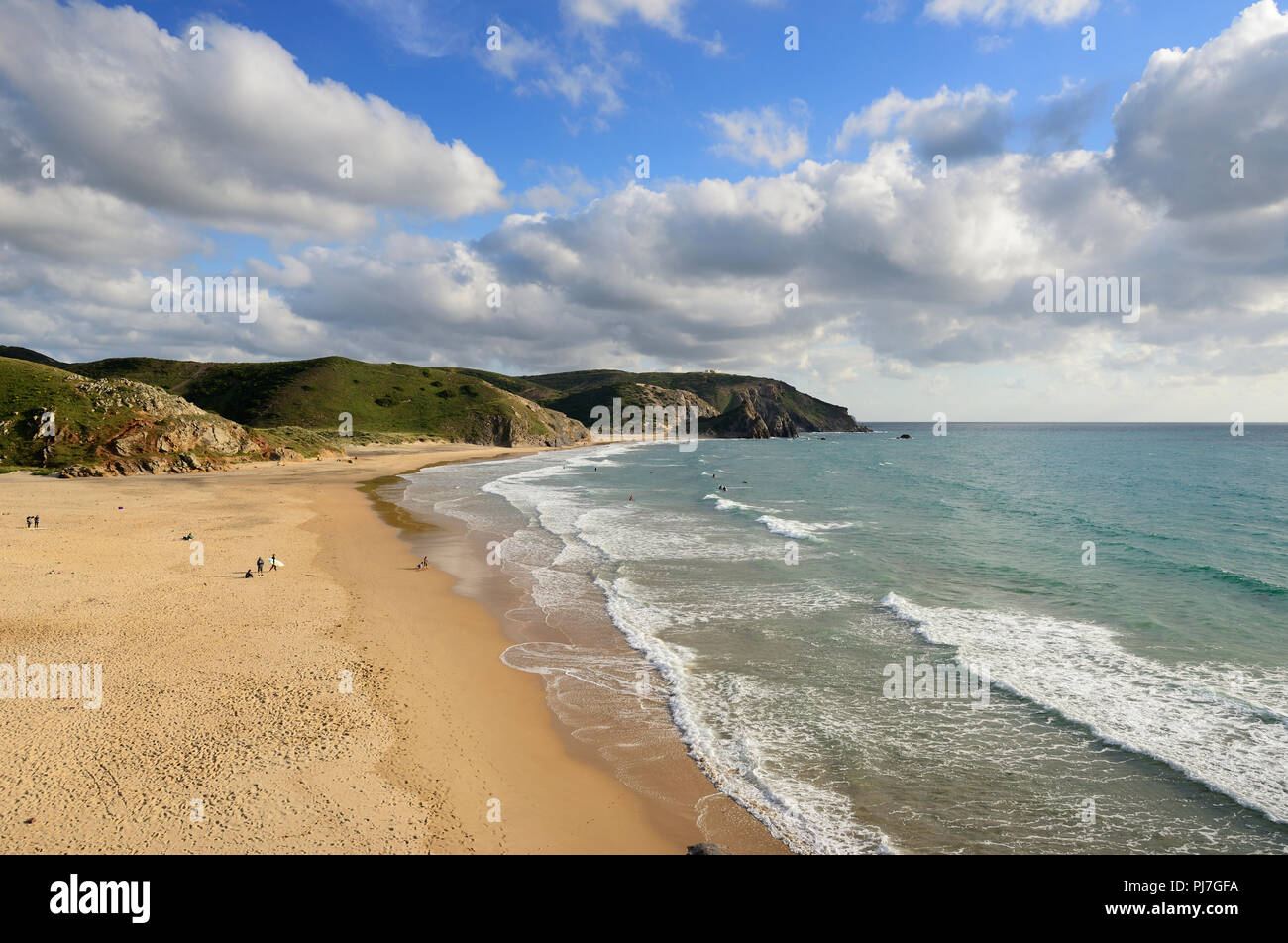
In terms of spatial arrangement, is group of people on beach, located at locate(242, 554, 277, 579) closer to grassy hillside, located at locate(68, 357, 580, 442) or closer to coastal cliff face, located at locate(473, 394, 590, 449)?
grassy hillside, located at locate(68, 357, 580, 442)

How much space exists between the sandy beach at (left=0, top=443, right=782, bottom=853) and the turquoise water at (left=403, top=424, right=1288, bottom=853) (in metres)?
3.09

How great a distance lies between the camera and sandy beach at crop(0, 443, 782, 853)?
10.0m

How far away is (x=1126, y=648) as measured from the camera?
19.4m

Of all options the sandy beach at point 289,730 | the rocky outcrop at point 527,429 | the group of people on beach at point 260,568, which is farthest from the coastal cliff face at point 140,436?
the rocky outcrop at point 527,429

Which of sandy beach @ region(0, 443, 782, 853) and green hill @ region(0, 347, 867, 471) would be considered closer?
sandy beach @ region(0, 443, 782, 853)

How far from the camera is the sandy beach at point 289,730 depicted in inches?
395

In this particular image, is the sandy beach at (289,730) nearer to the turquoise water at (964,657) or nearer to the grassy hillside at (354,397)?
the turquoise water at (964,657)

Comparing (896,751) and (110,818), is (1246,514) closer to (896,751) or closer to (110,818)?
(896,751)

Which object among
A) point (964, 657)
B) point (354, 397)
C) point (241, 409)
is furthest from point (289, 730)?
point (241, 409)

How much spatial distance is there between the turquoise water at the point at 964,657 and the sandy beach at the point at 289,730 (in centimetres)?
309

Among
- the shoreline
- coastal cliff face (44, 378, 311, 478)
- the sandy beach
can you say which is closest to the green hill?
coastal cliff face (44, 378, 311, 478)

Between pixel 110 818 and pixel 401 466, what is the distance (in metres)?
77.4
